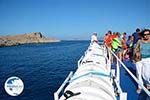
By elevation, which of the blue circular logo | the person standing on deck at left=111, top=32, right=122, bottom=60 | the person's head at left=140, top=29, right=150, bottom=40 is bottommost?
the blue circular logo

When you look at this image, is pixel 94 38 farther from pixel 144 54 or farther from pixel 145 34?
pixel 145 34

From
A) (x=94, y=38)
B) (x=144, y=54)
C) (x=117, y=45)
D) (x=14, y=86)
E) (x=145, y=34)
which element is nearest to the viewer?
(x=145, y=34)

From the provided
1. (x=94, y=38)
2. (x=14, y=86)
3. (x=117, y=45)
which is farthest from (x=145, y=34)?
(x=94, y=38)

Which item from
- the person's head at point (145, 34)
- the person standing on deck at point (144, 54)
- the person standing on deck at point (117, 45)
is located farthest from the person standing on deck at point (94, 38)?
the person's head at point (145, 34)

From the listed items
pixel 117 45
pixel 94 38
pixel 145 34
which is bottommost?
pixel 117 45

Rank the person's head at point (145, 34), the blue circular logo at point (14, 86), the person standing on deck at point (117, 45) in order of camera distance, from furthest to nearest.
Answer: the person standing on deck at point (117, 45) < the blue circular logo at point (14, 86) < the person's head at point (145, 34)

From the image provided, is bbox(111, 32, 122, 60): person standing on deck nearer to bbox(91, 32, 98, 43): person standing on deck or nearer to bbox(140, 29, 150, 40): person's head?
bbox(91, 32, 98, 43): person standing on deck

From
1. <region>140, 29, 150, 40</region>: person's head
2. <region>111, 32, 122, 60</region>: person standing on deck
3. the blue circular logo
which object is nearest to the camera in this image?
<region>140, 29, 150, 40</region>: person's head

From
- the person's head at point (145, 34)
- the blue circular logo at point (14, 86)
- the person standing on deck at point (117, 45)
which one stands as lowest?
the blue circular logo at point (14, 86)

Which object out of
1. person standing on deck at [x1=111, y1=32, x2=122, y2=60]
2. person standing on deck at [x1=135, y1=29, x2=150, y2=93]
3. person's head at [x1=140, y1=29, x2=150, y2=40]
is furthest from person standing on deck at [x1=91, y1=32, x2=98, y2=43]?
person's head at [x1=140, y1=29, x2=150, y2=40]

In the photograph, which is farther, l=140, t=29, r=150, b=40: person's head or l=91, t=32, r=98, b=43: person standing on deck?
l=91, t=32, r=98, b=43: person standing on deck

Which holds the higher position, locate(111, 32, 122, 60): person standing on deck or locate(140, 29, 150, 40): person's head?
locate(140, 29, 150, 40): person's head

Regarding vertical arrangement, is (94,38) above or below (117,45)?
above

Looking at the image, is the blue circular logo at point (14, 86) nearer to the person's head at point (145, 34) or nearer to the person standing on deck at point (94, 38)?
the person's head at point (145, 34)
